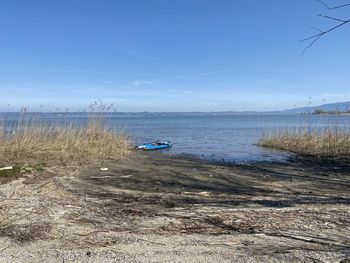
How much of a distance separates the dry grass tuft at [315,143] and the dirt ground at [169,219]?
882 cm

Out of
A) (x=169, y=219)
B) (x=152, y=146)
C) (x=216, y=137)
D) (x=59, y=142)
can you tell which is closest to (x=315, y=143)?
(x=152, y=146)

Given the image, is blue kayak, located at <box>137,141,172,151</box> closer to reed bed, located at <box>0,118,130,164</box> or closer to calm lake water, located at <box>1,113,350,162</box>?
calm lake water, located at <box>1,113,350,162</box>

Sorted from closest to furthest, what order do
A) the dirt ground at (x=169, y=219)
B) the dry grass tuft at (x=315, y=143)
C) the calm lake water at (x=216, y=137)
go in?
the dirt ground at (x=169, y=219)
the dry grass tuft at (x=315, y=143)
the calm lake water at (x=216, y=137)

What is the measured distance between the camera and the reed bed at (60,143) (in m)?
12.1

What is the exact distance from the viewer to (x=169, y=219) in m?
5.66

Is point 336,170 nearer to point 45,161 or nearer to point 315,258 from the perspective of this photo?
point 45,161

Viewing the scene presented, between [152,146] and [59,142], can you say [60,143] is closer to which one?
[59,142]

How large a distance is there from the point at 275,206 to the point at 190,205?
4.24 feet

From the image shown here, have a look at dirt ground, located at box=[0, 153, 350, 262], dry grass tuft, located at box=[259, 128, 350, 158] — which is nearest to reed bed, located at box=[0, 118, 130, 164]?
dirt ground, located at box=[0, 153, 350, 262]

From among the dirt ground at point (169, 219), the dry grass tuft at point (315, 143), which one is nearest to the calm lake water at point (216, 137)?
the dry grass tuft at point (315, 143)

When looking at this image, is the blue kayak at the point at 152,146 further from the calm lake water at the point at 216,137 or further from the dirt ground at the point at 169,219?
the dirt ground at the point at 169,219

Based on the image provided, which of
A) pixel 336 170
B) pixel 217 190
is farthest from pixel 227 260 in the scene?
pixel 336 170

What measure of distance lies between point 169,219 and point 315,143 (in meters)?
15.7

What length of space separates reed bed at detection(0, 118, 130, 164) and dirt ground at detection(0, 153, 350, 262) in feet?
8.25
